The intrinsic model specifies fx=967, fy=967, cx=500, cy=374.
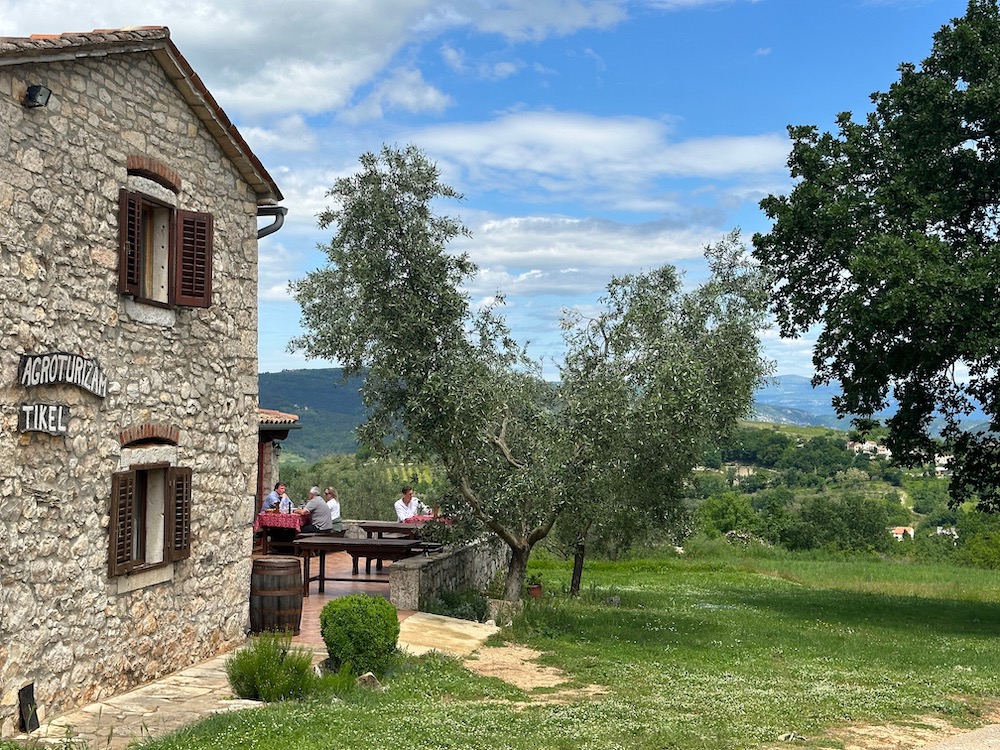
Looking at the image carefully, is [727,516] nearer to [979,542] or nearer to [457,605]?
[979,542]

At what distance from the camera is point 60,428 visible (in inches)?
346

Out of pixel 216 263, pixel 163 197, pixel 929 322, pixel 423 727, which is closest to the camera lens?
pixel 423 727

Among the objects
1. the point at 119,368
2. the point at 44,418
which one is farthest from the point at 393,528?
Result: the point at 44,418

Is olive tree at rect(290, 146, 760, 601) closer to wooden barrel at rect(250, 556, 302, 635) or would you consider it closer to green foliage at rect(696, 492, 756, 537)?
wooden barrel at rect(250, 556, 302, 635)

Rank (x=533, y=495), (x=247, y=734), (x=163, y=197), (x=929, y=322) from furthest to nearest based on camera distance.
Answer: (x=929, y=322) → (x=533, y=495) → (x=163, y=197) → (x=247, y=734)

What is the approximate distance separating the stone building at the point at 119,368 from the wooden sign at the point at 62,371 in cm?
2

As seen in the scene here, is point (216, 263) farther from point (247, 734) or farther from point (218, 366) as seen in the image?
point (247, 734)

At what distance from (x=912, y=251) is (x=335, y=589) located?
1120 centimetres

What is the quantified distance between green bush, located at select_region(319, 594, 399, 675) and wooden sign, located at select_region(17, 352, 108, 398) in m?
3.46

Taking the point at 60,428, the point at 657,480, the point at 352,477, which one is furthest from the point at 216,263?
the point at 352,477

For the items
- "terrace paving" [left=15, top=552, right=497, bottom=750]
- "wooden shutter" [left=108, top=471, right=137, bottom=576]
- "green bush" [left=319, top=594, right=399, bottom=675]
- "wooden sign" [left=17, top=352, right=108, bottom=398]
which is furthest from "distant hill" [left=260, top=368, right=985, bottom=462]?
"wooden sign" [left=17, top=352, right=108, bottom=398]

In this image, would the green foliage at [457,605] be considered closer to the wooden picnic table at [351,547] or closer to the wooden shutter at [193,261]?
the wooden picnic table at [351,547]

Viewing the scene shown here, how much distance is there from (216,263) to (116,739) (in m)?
5.66

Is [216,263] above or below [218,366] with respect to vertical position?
above
